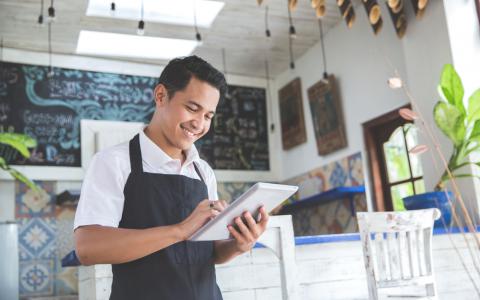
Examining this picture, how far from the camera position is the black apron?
1435mm

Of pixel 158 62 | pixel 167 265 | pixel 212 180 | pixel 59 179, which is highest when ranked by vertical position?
pixel 158 62

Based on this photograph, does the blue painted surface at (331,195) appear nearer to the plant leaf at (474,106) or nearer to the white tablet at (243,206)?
the plant leaf at (474,106)

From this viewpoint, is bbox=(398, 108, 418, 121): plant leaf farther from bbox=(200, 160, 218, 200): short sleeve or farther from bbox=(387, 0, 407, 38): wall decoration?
bbox=(387, 0, 407, 38): wall decoration

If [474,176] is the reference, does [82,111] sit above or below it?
above

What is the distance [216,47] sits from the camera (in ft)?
21.0

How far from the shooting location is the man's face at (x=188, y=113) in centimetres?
153

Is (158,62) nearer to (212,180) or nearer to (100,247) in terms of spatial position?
(212,180)

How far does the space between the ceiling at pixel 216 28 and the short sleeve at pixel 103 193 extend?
402 cm

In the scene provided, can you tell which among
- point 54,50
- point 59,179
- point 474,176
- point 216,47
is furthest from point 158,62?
point 474,176

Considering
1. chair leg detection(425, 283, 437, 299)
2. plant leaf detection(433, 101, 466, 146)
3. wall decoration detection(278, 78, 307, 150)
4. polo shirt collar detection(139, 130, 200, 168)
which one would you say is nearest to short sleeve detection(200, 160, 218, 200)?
polo shirt collar detection(139, 130, 200, 168)

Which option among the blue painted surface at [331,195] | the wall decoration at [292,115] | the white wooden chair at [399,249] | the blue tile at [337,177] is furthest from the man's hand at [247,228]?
the wall decoration at [292,115]

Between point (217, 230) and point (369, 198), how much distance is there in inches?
167

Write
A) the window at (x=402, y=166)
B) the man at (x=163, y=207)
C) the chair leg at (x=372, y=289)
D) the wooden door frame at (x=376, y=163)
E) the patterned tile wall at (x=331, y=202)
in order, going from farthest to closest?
the patterned tile wall at (x=331, y=202) → the wooden door frame at (x=376, y=163) → the window at (x=402, y=166) → the chair leg at (x=372, y=289) → the man at (x=163, y=207)

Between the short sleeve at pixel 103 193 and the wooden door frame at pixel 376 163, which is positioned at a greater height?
the wooden door frame at pixel 376 163
